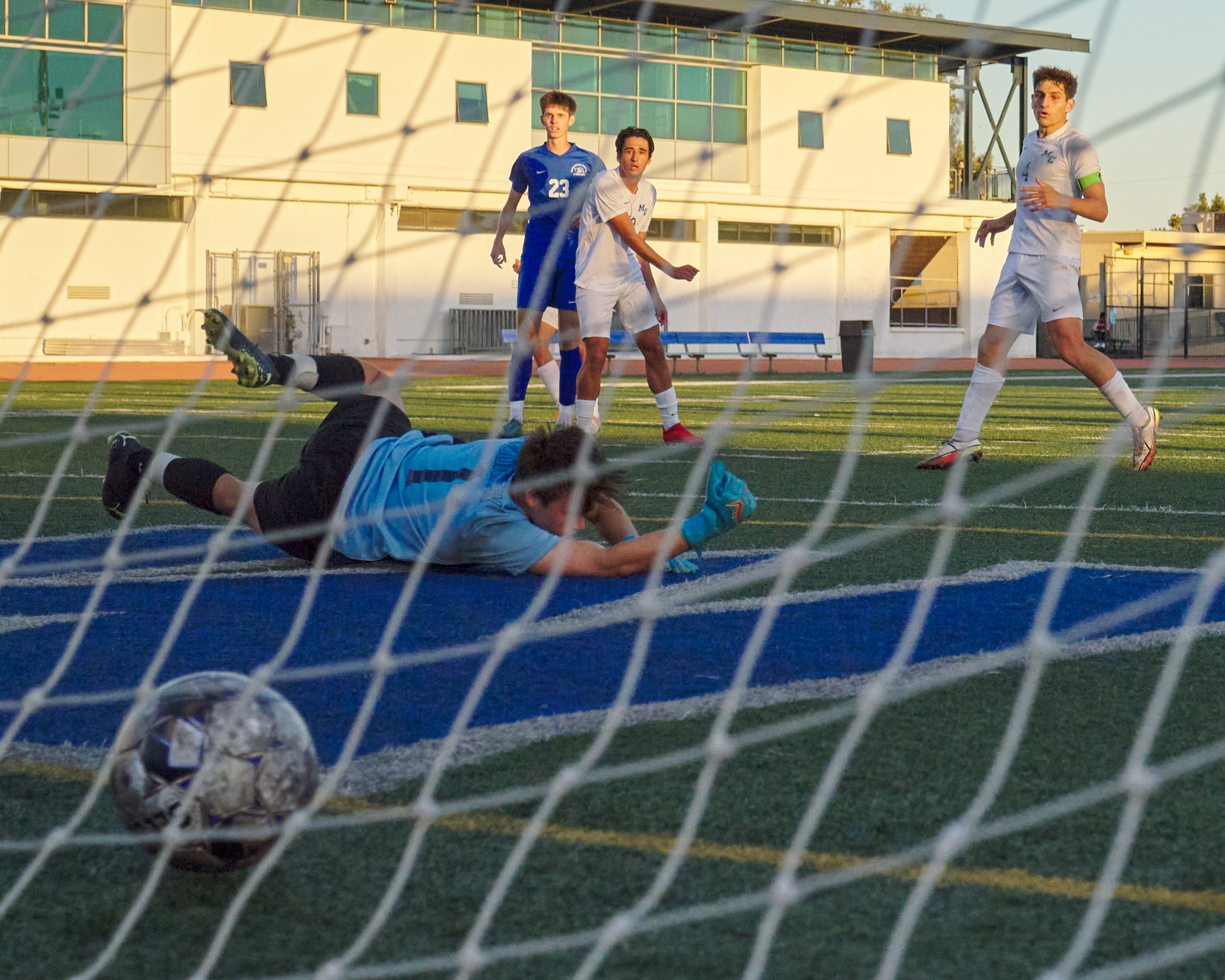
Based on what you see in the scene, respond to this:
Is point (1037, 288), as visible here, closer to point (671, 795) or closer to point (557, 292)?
point (557, 292)

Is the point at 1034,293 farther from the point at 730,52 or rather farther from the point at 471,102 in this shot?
the point at 730,52

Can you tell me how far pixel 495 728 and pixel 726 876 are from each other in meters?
0.82

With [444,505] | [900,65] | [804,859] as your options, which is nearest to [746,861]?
[804,859]

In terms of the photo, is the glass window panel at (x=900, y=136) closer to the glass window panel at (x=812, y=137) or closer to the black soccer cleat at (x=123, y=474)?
the glass window panel at (x=812, y=137)

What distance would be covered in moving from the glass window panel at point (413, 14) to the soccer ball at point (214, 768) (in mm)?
31765

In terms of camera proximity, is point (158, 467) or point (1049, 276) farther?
point (1049, 276)

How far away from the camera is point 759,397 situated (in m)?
14.9

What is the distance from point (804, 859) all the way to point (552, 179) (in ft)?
23.0

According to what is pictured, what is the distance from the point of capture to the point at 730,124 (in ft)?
119

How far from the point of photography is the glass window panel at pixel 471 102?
3288 centimetres

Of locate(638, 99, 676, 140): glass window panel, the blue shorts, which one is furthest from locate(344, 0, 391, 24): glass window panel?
the blue shorts

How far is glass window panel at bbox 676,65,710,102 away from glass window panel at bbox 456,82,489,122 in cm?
488

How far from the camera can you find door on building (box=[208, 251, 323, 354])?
3086 centimetres

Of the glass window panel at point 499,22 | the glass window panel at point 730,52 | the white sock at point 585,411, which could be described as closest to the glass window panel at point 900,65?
the glass window panel at point 730,52
